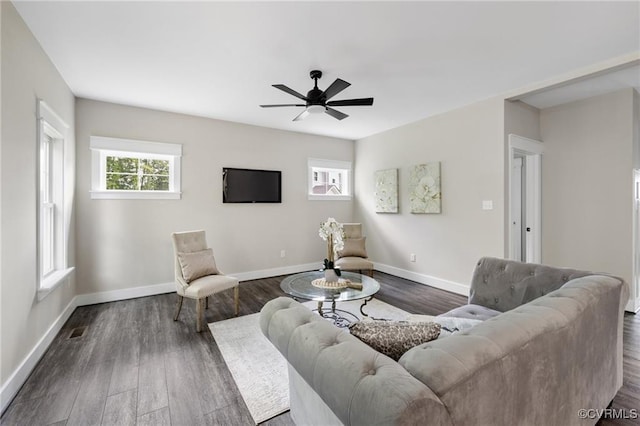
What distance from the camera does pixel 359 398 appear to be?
0.74m

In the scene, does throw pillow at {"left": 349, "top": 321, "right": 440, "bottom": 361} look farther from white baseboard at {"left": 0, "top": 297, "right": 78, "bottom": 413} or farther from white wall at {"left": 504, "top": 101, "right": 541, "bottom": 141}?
white wall at {"left": 504, "top": 101, "right": 541, "bottom": 141}

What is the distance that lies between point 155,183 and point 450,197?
4.29 m

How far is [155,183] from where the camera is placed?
408cm

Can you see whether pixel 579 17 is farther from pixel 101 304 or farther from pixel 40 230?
pixel 101 304

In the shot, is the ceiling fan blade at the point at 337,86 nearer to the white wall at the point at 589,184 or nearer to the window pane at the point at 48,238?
the window pane at the point at 48,238

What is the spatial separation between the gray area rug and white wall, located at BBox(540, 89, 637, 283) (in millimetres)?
2535

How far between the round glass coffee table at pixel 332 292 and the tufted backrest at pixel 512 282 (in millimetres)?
876

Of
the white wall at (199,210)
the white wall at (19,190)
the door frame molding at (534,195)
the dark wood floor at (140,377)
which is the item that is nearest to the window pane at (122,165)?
the white wall at (199,210)

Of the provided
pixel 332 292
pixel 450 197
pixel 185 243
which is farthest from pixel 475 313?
pixel 185 243

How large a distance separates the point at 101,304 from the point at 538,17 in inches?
210

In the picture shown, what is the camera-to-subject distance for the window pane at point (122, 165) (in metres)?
3.80

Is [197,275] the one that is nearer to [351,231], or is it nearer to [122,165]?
[122,165]

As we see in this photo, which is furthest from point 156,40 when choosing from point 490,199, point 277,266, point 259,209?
point 490,199

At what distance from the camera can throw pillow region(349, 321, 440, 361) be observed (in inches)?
41.8
